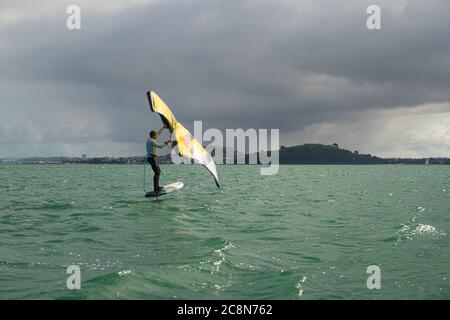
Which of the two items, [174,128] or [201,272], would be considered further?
[174,128]

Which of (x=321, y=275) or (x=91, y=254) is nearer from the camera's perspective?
(x=321, y=275)

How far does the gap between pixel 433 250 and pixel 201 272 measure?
7005 mm

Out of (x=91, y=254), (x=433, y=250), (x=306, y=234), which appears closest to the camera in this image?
(x=91, y=254)

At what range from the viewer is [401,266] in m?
10.8

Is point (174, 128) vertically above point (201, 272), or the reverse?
point (174, 128)

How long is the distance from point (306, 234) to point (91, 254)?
7.44m

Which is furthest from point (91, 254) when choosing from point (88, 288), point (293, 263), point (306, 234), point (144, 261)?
point (306, 234)

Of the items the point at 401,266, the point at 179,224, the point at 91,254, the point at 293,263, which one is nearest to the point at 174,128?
the point at 179,224

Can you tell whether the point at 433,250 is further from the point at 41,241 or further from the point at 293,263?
the point at 41,241

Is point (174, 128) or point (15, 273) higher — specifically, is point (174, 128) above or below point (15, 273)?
above

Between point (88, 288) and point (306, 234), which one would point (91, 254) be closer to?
point (88, 288)

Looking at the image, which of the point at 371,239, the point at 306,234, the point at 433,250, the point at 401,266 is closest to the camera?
the point at 401,266

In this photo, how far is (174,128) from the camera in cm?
2050

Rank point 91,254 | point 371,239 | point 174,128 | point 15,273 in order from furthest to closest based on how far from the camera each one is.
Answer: point 174,128
point 371,239
point 91,254
point 15,273
